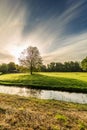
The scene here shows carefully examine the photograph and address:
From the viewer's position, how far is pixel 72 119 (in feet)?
37.2

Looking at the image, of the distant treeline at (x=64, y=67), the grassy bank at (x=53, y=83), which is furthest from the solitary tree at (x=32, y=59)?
the distant treeline at (x=64, y=67)

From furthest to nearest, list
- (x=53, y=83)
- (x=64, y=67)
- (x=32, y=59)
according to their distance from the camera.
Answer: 1. (x=64, y=67)
2. (x=32, y=59)
3. (x=53, y=83)

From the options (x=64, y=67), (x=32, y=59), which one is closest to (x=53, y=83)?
(x=32, y=59)

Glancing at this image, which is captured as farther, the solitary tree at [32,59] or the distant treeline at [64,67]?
the distant treeline at [64,67]

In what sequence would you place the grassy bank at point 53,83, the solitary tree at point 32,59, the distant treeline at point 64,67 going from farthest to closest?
1. the distant treeline at point 64,67
2. the solitary tree at point 32,59
3. the grassy bank at point 53,83

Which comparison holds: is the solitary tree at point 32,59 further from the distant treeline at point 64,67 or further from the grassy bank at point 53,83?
the distant treeline at point 64,67

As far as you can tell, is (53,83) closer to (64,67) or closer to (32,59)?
(32,59)

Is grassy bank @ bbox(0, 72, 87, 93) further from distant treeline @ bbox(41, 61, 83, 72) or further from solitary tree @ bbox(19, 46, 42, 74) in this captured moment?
distant treeline @ bbox(41, 61, 83, 72)

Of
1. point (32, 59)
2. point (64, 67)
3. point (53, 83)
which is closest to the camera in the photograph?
point (53, 83)

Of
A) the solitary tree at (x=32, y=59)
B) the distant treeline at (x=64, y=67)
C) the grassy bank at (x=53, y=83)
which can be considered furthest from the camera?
the distant treeline at (x=64, y=67)

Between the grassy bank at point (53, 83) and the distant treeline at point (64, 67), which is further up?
the distant treeline at point (64, 67)

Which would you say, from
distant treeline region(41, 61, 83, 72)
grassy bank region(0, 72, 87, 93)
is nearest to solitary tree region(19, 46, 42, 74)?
grassy bank region(0, 72, 87, 93)

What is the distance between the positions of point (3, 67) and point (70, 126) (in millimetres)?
127680

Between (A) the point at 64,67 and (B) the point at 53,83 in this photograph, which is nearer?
(B) the point at 53,83
